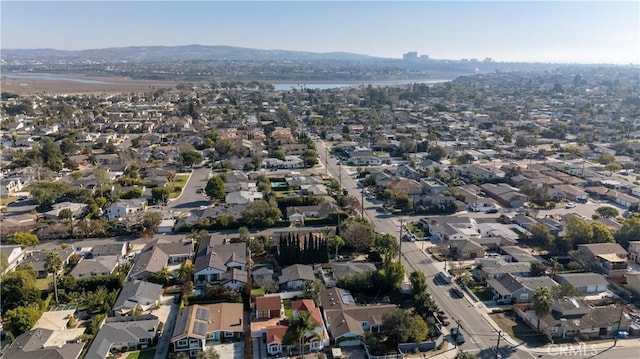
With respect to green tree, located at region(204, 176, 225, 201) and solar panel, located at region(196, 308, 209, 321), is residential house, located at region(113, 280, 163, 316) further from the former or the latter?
green tree, located at region(204, 176, 225, 201)

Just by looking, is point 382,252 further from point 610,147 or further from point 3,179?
point 610,147

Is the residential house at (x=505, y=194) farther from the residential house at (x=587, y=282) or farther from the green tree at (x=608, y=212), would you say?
the residential house at (x=587, y=282)

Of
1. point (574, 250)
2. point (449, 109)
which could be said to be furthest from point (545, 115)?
point (574, 250)

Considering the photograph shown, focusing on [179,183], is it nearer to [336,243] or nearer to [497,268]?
[336,243]

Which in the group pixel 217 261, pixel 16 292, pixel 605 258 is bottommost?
pixel 217 261

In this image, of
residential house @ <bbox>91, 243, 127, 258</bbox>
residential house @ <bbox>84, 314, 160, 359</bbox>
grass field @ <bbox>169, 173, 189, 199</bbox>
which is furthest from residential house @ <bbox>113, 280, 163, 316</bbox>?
grass field @ <bbox>169, 173, 189, 199</bbox>

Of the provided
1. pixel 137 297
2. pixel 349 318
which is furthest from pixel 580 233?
pixel 137 297
